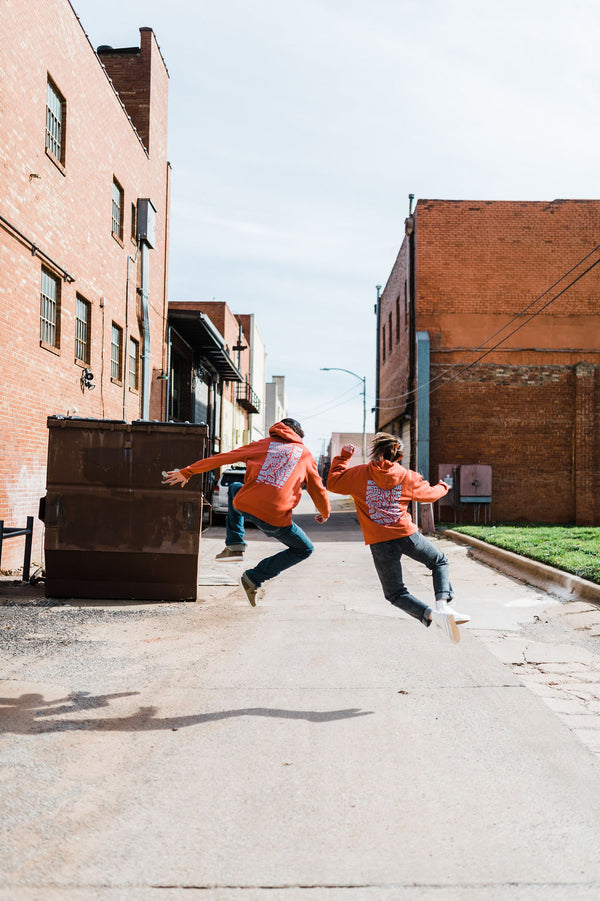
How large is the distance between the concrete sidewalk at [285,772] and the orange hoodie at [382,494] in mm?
1037

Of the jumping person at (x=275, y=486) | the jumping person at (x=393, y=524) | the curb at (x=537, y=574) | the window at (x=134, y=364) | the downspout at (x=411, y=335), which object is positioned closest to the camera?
the jumping person at (x=393, y=524)

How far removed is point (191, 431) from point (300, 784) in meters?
5.82

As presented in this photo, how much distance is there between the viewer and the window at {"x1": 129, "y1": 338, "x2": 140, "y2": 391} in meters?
19.0

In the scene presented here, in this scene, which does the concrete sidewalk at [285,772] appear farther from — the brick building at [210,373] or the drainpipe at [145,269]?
the brick building at [210,373]

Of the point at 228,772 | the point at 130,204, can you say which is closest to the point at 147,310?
the point at 130,204

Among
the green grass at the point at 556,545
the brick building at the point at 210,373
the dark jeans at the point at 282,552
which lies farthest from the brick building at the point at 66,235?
the green grass at the point at 556,545

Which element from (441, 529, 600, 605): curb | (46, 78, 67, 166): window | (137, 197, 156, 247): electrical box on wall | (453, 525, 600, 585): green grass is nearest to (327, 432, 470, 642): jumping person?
(441, 529, 600, 605): curb

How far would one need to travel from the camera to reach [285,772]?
3723mm

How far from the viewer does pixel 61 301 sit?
1355 centimetres

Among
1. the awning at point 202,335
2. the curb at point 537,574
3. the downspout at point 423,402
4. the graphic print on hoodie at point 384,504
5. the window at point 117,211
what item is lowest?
the curb at point 537,574

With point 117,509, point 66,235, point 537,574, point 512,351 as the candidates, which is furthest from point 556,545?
point 512,351

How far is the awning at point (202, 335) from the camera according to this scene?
2286 cm

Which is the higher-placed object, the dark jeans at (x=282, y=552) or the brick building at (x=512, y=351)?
the brick building at (x=512, y=351)

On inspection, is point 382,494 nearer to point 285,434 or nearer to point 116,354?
point 285,434
